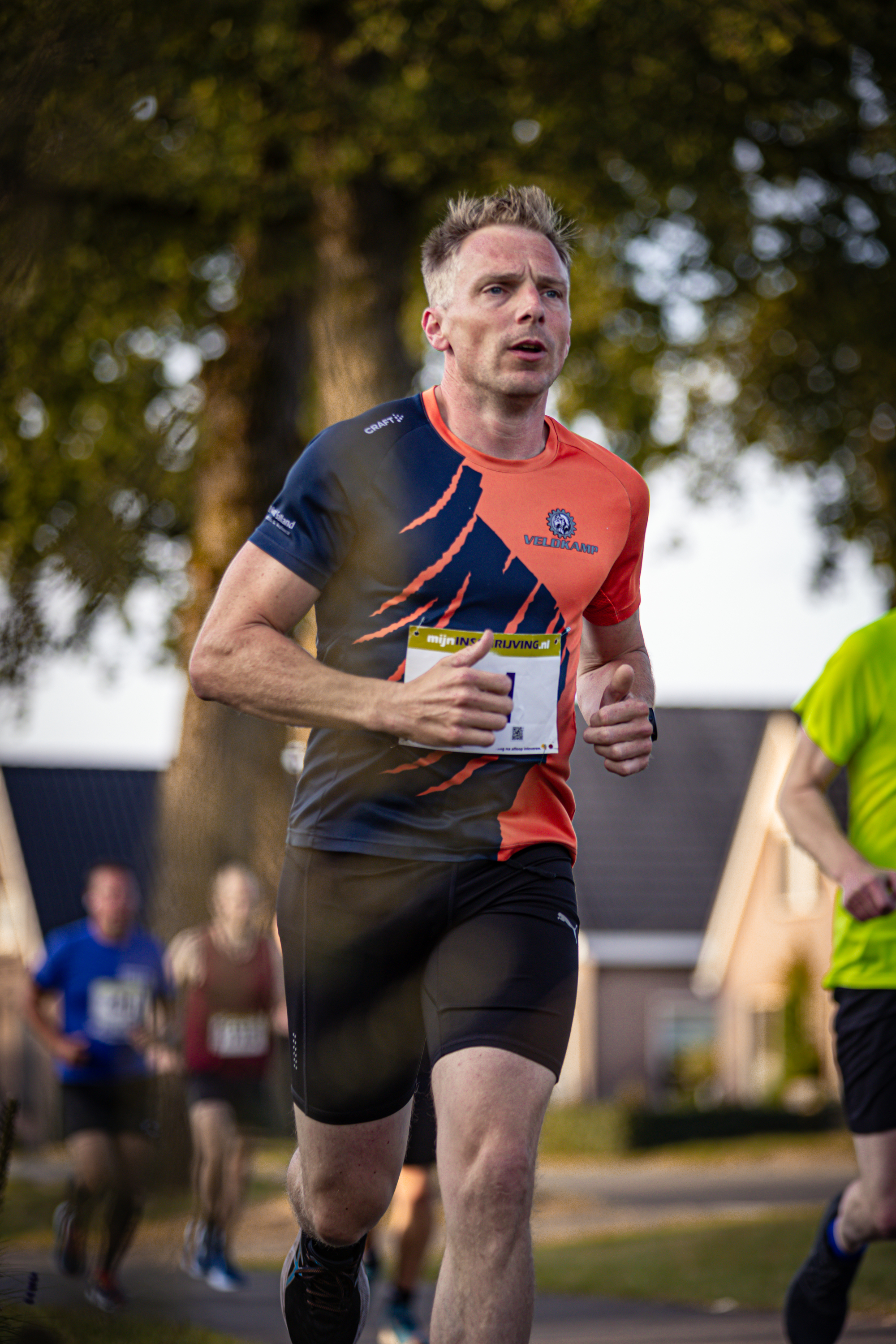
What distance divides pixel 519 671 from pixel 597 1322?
5605mm

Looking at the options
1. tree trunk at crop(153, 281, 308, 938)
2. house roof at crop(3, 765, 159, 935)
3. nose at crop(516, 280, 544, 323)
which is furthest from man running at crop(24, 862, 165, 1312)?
house roof at crop(3, 765, 159, 935)

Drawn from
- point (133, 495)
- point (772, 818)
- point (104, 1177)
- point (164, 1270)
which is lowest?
point (772, 818)

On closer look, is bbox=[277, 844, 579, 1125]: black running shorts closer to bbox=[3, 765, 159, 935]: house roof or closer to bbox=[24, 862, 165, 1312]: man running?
bbox=[24, 862, 165, 1312]: man running

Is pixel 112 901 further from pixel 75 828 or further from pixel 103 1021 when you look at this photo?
pixel 75 828

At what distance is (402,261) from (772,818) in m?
22.5

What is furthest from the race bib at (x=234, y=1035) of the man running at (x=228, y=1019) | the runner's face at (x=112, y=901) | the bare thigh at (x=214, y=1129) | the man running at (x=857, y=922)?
the man running at (x=857, y=922)

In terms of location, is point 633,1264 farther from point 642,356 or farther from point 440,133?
point 642,356

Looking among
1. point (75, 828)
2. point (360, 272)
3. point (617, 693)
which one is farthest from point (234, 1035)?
point (75, 828)

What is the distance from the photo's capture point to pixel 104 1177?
8.80 meters

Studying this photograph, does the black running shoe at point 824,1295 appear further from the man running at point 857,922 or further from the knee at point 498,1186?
the knee at point 498,1186

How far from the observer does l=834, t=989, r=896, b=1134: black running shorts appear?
4867 mm

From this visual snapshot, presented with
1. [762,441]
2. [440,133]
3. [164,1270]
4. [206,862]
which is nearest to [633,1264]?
[206,862]

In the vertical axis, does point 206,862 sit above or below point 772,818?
above

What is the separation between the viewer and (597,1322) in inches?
318
